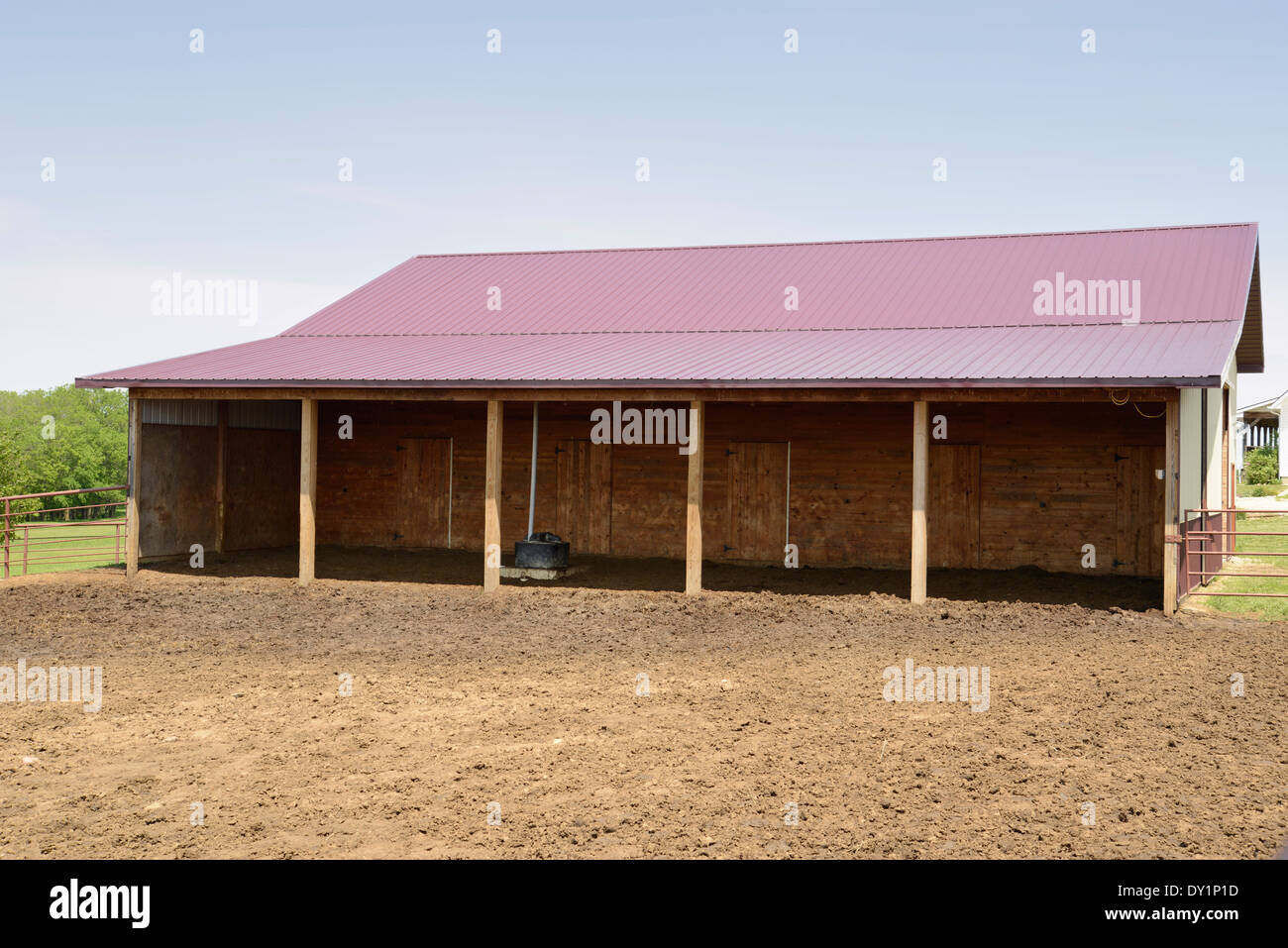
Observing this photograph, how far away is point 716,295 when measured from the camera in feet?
67.7

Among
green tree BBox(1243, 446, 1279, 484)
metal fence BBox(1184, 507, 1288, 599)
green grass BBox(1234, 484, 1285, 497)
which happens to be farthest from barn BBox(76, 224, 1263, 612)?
green tree BBox(1243, 446, 1279, 484)

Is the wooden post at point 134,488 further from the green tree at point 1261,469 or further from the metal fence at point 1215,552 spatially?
the green tree at point 1261,469

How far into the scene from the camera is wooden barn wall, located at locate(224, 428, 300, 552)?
19.4 m

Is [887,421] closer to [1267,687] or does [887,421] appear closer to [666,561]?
[666,561]

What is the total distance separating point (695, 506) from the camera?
1449cm

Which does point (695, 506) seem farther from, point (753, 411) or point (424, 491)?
point (424, 491)

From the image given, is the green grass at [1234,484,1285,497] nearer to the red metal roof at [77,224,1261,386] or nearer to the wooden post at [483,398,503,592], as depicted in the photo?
the red metal roof at [77,224,1261,386]

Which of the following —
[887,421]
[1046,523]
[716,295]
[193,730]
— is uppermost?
[716,295]

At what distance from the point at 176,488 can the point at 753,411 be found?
9247 millimetres

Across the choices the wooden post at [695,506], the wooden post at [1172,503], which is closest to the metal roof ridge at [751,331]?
the wooden post at [1172,503]

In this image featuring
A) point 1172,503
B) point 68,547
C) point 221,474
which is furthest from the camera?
point 68,547

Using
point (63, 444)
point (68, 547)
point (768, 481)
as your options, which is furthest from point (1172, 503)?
point (63, 444)

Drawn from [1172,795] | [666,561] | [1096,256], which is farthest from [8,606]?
[1096,256]
